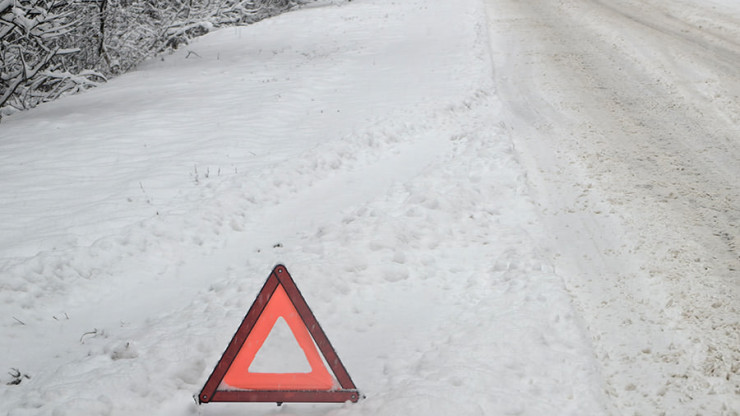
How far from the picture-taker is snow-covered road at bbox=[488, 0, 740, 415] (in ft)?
12.3

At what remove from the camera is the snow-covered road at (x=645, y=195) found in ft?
12.3

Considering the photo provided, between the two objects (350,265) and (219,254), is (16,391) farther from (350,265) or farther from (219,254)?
(350,265)

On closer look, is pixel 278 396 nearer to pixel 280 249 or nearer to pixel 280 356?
pixel 280 356

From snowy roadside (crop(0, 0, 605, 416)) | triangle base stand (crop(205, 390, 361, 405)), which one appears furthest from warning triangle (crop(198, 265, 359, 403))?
snowy roadside (crop(0, 0, 605, 416))

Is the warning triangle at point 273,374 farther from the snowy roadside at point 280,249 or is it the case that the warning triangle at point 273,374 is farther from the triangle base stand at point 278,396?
the snowy roadside at point 280,249

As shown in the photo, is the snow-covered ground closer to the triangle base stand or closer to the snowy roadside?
the snowy roadside

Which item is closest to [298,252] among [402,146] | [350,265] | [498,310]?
[350,265]

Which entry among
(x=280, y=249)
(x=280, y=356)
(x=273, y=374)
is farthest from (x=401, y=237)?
(x=273, y=374)

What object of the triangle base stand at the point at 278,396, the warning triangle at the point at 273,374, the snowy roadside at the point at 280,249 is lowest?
the snowy roadside at the point at 280,249

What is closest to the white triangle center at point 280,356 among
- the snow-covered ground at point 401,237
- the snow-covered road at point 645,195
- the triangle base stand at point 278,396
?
the snow-covered ground at point 401,237

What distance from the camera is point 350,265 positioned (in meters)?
5.11

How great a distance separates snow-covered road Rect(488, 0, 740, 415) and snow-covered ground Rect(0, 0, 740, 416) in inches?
1.0

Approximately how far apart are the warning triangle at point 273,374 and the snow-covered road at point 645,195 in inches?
71.2

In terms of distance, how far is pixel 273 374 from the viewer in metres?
3.24
